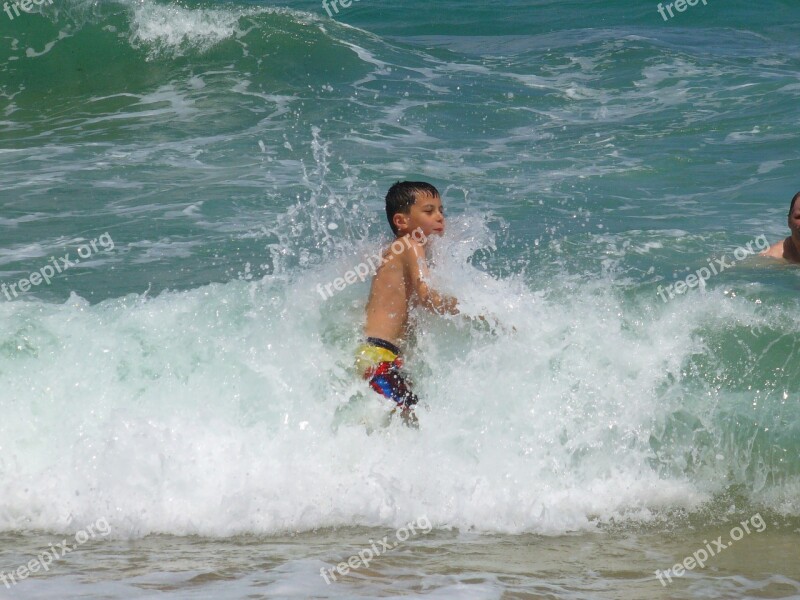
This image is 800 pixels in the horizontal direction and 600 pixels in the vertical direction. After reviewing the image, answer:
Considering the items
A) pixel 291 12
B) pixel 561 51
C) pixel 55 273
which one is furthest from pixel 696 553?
pixel 291 12

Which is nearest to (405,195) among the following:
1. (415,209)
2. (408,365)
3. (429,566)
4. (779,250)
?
(415,209)

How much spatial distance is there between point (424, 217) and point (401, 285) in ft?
1.25

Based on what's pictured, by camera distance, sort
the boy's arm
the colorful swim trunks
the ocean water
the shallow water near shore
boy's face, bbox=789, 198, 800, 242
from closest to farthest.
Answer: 1. the shallow water near shore
2. the ocean water
3. the colorful swim trunks
4. the boy's arm
5. boy's face, bbox=789, 198, 800, 242

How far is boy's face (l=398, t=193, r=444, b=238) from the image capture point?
18.2ft

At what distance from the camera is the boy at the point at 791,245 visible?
23.0 feet

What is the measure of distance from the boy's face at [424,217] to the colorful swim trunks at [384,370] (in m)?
0.63

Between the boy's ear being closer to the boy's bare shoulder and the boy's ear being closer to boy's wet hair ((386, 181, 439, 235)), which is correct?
boy's wet hair ((386, 181, 439, 235))

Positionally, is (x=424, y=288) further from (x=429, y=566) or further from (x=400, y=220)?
(x=429, y=566)

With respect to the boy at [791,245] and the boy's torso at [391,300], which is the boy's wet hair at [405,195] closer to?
the boy's torso at [391,300]

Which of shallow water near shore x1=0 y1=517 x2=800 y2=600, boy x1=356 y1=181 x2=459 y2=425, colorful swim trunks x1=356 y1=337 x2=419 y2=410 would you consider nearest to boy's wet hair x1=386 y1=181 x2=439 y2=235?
boy x1=356 y1=181 x2=459 y2=425

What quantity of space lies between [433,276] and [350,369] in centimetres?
66

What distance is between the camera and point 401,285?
18.1 ft

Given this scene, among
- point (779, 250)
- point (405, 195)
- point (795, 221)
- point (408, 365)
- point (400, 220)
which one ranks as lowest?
point (408, 365)

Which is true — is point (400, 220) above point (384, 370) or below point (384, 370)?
above
